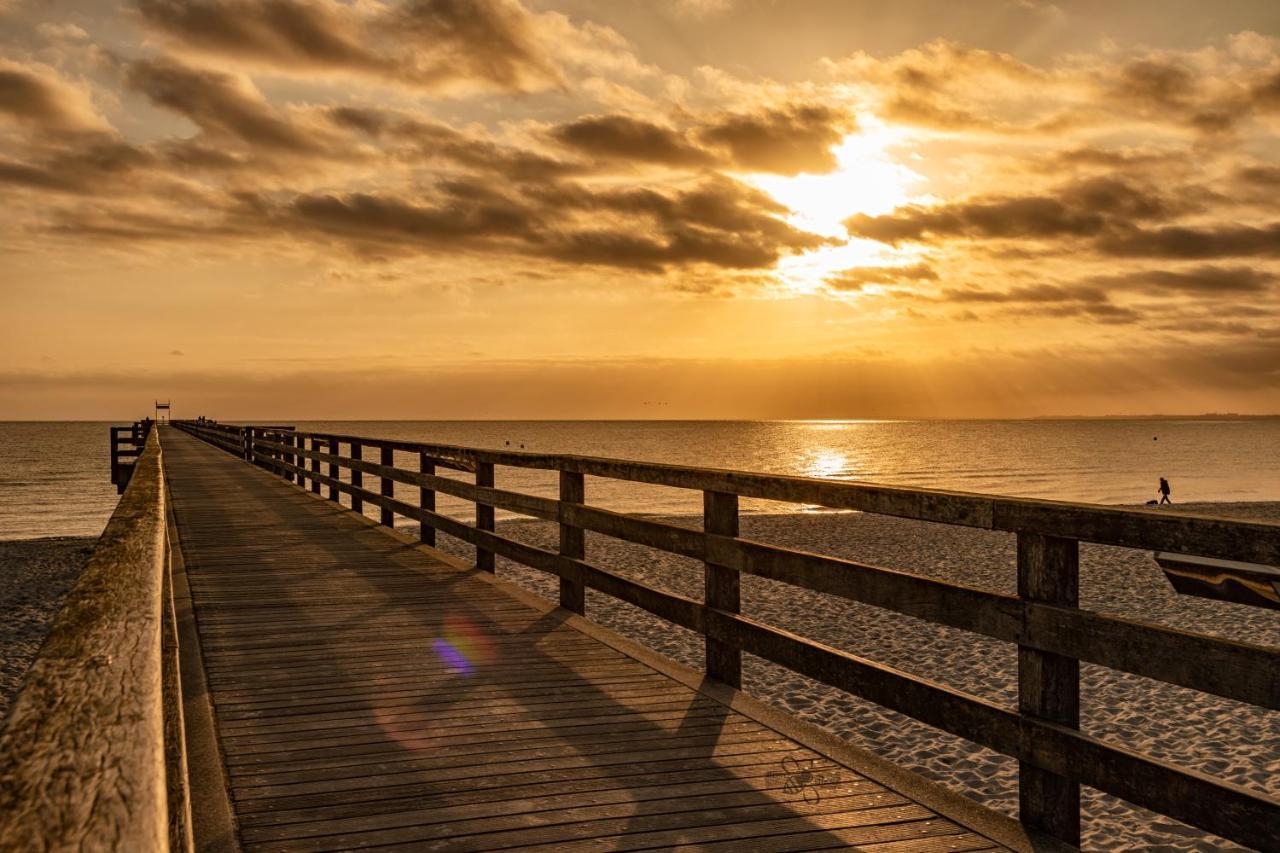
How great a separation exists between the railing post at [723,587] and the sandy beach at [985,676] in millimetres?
2931

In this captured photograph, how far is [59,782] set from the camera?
1.11 m

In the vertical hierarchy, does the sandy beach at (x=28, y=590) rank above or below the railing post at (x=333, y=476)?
below

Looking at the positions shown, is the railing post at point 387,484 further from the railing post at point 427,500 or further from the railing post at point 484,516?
the railing post at point 484,516

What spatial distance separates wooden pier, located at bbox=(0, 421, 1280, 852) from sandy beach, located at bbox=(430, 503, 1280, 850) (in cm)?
330

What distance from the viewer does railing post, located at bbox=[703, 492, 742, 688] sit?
19.3 ft

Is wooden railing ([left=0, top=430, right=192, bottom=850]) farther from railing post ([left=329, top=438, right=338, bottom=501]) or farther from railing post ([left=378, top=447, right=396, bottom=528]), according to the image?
railing post ([left=329, top=438, right=338, bottom=501])

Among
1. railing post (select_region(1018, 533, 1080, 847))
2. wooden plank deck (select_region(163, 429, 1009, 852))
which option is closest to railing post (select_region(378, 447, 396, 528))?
wooden plank deck (select_region(163, 429, 1009, 852))

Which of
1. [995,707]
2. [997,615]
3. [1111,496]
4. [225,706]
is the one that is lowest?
[1111,496]

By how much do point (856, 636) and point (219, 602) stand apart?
8.64m

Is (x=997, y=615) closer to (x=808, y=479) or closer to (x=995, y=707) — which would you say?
(x=995, y=707)

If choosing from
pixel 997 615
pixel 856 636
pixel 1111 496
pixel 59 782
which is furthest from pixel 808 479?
pixel 1111 496

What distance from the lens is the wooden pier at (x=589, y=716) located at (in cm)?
157

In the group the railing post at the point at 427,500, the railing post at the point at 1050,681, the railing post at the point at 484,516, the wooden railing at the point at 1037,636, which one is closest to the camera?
the wooden railing at the point at 1037,636

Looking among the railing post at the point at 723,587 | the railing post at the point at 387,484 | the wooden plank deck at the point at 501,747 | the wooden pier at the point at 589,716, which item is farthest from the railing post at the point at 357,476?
the railing post at the point at 723,587
